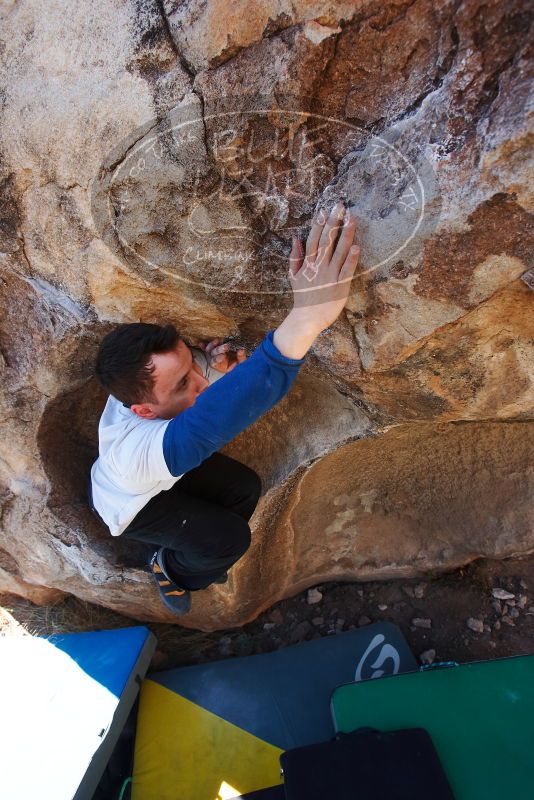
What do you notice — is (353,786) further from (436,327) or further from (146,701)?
(436,327)

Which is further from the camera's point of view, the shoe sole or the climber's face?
the shoe sole

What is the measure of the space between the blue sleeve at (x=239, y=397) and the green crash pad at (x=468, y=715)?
1.12 metres

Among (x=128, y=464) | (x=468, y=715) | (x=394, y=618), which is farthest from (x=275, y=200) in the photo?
(x=394, y=618)

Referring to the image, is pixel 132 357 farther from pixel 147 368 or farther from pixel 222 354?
pixel 222 354

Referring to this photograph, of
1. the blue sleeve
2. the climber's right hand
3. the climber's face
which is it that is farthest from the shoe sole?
the climber's right hand

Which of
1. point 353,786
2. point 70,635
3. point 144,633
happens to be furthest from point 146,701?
point 353,786

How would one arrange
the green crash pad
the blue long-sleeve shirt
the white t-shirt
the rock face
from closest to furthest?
the rock face < the blue long-sleeve shirt < the white t-shirt < the green crash pad

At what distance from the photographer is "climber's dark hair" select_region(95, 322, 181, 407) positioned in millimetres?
1266

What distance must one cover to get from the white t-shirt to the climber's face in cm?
4

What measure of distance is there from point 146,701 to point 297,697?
54 centimetres

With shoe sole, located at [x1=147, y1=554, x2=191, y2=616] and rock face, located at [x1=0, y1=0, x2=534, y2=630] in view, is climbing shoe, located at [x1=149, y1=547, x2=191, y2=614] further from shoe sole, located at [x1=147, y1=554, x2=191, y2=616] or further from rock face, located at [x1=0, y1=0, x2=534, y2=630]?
rock face, located at [x1=0, y1=0, x2=534, y2=630]

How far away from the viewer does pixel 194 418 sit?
1.10 metres

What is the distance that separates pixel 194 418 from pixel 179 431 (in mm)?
58

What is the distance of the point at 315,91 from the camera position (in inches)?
41.3
